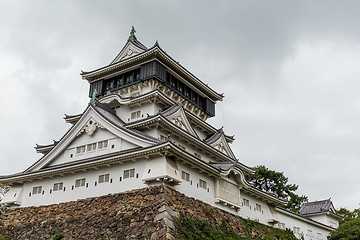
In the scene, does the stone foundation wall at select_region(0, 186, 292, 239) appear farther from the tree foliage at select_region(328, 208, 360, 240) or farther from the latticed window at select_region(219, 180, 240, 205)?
the tree foliage at select_region(328, 208, 360, 240)

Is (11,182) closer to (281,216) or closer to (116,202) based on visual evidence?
(116,202)

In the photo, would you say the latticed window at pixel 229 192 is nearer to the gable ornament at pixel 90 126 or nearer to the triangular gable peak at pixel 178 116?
the triangular gable peak at pixel 178 116

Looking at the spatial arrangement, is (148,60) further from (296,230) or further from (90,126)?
(296,230)

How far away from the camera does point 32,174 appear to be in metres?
23.6

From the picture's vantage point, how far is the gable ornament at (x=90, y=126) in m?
23.8

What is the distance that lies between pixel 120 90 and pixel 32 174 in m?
9.86

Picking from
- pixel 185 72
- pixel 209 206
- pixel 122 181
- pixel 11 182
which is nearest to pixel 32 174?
pixel 11 182

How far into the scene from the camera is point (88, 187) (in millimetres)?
21734

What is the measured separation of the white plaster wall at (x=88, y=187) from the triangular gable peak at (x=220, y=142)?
952 cm

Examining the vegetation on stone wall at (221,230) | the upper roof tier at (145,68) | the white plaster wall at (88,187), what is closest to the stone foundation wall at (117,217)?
the vegetation on stone wall at (221,230)

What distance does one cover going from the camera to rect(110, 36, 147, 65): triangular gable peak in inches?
1235

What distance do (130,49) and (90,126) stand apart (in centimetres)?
1042

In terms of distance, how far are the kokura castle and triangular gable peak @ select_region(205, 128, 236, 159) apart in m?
0.08

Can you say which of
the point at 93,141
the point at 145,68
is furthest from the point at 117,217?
the point at 145,68
